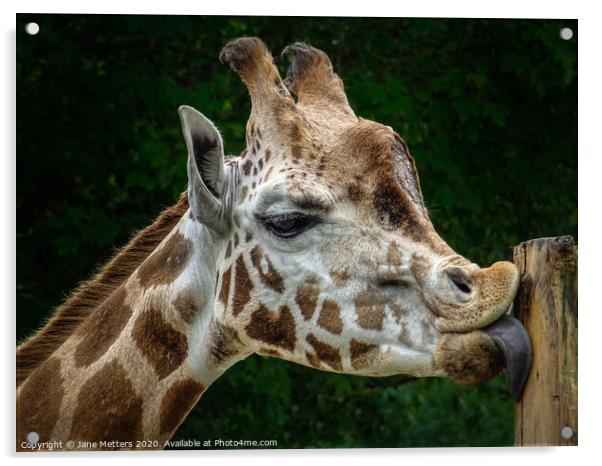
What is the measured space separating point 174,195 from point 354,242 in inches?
94.2

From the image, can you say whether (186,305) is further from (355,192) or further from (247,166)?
(355,192)

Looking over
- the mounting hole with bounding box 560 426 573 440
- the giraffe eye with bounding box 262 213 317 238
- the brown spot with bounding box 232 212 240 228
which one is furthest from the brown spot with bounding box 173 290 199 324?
the mounting hole with bounding box 560 426 573 440

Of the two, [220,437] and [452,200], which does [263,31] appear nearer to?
[452,200]

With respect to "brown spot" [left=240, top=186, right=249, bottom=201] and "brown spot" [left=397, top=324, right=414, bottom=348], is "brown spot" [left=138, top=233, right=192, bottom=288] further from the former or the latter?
"brown spot" [left=397, top=324, right=414, bottom=348]

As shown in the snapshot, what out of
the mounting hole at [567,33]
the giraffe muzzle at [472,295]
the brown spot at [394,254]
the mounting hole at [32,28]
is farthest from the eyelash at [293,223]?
the mounting hole at [567,33]

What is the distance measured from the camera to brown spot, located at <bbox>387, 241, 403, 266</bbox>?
2.65 meters

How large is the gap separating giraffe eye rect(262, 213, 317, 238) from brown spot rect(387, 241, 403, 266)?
0.24 metres

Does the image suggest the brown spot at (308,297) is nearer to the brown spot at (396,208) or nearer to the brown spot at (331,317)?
A: the brown spot at (331,317)

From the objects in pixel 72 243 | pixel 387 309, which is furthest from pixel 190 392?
pixel 72 243

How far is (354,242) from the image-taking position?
274cm

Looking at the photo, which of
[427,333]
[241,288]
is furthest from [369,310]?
[241,288]

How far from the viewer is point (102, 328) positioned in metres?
3.08

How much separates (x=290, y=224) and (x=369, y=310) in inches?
13.3

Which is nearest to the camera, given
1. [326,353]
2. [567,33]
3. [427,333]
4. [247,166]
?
[427,333]
